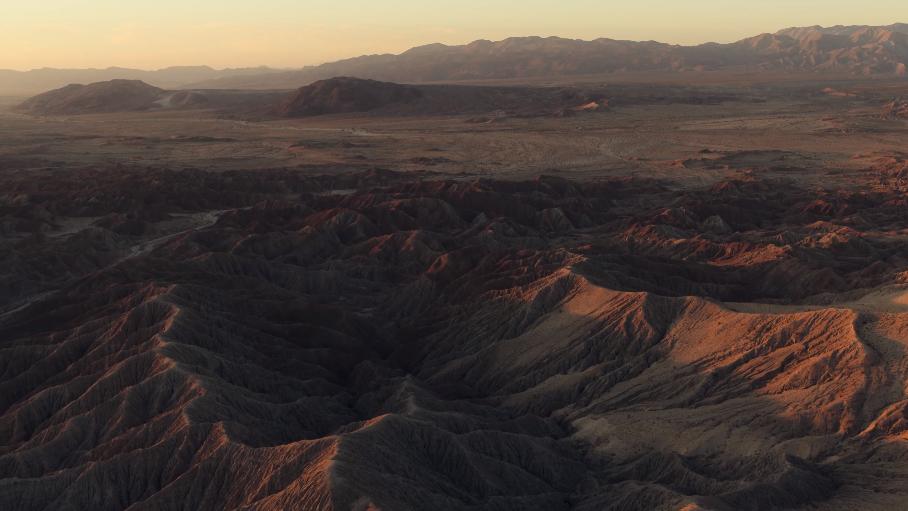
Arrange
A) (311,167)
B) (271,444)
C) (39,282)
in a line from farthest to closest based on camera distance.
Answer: (311,167) → (39,282) → (271,444)

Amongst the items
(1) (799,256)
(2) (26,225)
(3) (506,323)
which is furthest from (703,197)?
(2) (26,225)

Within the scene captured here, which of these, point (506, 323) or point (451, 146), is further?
point (451, 146)

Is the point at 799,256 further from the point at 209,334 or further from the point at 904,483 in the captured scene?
the point at 209,334

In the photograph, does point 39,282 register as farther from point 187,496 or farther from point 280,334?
point 187,496

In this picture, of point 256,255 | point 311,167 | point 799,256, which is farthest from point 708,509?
point 311,167

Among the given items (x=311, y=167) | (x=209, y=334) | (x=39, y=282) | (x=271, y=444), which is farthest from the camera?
(x=311, y=167)

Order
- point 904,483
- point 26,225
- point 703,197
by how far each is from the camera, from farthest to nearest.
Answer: point 703,197
point 26,225
point 904,483
